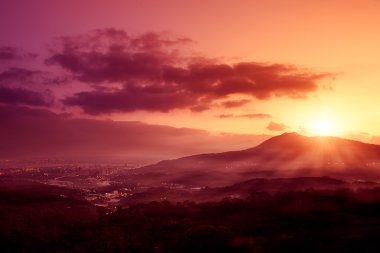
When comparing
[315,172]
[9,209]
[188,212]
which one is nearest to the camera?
[188,212]

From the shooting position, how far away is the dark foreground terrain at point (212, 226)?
49.5 m

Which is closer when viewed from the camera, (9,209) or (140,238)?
(140,238)

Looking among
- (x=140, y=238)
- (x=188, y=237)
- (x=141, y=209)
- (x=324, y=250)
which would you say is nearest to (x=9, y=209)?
(x=141, y=209)

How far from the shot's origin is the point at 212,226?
2280 inches

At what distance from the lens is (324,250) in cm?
4541

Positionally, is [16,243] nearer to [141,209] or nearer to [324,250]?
[141,209]

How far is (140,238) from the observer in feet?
192

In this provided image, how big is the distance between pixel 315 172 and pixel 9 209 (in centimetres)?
15247

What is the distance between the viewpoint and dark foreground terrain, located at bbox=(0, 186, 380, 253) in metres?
49.5

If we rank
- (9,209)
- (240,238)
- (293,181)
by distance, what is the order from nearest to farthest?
(240,238) → (9,209) → (293,181)

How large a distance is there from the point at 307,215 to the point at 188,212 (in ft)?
83.6

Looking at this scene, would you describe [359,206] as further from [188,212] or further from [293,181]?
[293,181]

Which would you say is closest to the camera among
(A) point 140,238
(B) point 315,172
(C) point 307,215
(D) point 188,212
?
(A) point 140,238

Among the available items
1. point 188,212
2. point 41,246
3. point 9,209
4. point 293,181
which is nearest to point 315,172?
point 293,181
